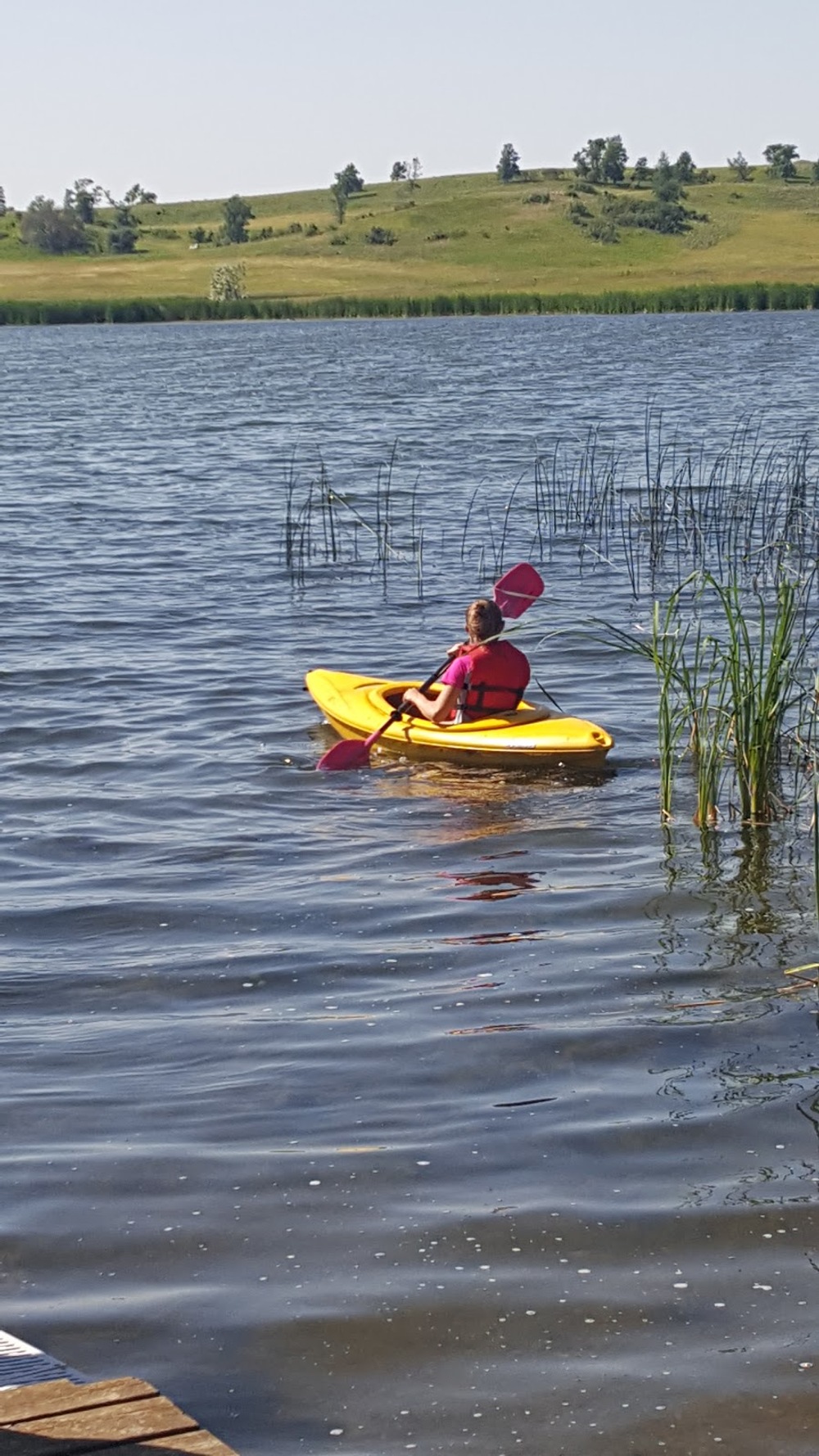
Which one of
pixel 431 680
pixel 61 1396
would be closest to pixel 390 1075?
pixel 61 1396

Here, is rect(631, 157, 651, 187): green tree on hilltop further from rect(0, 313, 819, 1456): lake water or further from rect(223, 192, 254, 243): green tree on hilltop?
rect(0, 313, 819, 1456): lake water

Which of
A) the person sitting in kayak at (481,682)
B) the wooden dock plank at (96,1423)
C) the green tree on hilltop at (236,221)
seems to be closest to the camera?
the wooden dock plank at (96,1423)

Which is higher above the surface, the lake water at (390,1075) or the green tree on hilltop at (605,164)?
the green tree on hilltop at (605,164)

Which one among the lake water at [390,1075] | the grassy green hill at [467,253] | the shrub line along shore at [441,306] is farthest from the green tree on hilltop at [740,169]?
the lake water at [390,1075]

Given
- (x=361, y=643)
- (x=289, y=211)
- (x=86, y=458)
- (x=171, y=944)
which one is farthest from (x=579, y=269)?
(x=171, y=944)

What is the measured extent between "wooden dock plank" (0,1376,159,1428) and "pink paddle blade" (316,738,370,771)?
6961mm

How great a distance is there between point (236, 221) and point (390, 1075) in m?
143

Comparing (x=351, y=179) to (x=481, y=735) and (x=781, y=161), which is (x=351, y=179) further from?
(x=481, y=735)

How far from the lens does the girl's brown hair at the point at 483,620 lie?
395 inches

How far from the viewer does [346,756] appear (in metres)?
10.3

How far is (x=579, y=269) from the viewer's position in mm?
115438

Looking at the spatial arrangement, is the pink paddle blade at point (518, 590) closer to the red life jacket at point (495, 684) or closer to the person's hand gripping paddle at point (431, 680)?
the person's hand gripping paddle at point (431, 680)

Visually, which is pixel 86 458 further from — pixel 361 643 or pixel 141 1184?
pixel 141 1184

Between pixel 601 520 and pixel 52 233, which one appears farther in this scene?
pixel 52 233
